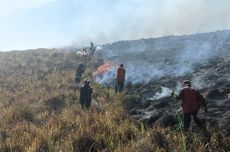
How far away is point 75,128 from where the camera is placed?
13984 mm

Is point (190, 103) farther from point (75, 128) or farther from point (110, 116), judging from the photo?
point (75, 128)

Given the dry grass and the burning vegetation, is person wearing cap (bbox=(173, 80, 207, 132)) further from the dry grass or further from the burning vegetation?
the dry grass

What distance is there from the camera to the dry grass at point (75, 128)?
11062 mm

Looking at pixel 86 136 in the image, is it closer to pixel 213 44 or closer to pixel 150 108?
pixel 150 108

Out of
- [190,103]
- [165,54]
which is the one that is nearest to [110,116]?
[190,103]

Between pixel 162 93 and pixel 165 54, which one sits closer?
pixel 162 93

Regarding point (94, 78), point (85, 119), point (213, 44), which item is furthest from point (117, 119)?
point (213, 44)

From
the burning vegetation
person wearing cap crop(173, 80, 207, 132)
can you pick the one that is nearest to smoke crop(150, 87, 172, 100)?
the burning vegetation

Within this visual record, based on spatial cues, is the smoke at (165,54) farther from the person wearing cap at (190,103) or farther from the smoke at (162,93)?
the person wearing cap at (190,103)

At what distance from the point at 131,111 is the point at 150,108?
2.50 ft

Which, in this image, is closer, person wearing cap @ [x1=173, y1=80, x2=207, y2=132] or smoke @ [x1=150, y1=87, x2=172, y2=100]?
person wearing cap @ [x1=173, y1=80, x2=207, y2=132]

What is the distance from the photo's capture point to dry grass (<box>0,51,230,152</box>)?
11062mm

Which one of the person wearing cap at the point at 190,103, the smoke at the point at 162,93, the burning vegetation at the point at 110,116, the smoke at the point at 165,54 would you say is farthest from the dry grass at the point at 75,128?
the smoke at the point at 165,54

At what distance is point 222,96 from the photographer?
15508 millimetres
